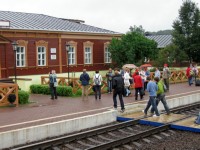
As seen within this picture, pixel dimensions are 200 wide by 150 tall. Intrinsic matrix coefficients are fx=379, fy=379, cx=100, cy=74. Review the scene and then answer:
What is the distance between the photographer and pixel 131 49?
109 ft

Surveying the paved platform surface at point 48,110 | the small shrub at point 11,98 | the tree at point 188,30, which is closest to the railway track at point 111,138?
the paved platform surface at point 48,110

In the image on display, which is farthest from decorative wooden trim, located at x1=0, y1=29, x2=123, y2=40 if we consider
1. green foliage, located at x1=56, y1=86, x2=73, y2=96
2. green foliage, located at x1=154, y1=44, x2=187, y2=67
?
green foliage, located at x1=56, y1=86, x2=73, y2=96

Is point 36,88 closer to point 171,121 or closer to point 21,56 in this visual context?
point 21,56

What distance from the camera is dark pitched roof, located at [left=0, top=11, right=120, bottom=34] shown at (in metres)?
29.4

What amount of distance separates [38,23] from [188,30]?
1688 cm

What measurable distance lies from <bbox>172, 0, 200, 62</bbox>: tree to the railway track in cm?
2663

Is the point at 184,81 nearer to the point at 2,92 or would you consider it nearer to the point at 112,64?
the point at 112,64

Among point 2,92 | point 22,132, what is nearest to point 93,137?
point 22,132

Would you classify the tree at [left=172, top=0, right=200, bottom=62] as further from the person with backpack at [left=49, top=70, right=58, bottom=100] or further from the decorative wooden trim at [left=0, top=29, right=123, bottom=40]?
the person with backpack at [left=49, top=70, right=58, bottom=100]

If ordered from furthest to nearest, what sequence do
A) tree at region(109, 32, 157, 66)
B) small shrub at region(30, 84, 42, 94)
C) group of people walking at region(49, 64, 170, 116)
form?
tree at region(109, 32, 157, 66) < small shrub at region(30, 84, 42, 94) < group of people walking at region(49, 64, 170, 116)

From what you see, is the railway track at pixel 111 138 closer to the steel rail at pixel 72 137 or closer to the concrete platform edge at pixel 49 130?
the steel rail at pixel 72 137

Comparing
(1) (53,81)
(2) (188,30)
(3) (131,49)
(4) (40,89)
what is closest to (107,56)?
(3) (131,49)

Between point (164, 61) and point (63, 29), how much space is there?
1107 cm

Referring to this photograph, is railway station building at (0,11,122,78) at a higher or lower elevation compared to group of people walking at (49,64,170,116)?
higher
